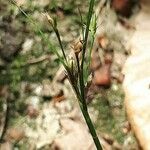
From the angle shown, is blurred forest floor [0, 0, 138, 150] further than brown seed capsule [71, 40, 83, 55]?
Yes

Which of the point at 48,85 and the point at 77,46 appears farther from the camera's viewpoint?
the point at 48,85

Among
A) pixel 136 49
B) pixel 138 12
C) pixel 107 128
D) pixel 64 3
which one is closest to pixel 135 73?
pixel 136 49

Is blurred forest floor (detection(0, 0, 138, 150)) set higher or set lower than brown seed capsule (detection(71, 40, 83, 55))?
lower

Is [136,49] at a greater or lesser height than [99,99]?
greater

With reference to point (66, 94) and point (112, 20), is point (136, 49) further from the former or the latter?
point (66, 94)

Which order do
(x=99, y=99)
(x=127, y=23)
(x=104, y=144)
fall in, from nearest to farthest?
(x=104, y=144), (x=99, y=99), (x=127, y=23)

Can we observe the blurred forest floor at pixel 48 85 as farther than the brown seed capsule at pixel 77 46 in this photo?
Yes

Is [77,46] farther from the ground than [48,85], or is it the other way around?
[77,46]

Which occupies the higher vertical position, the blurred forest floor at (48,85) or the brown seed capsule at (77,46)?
the brown seed capsule at (77,46)
